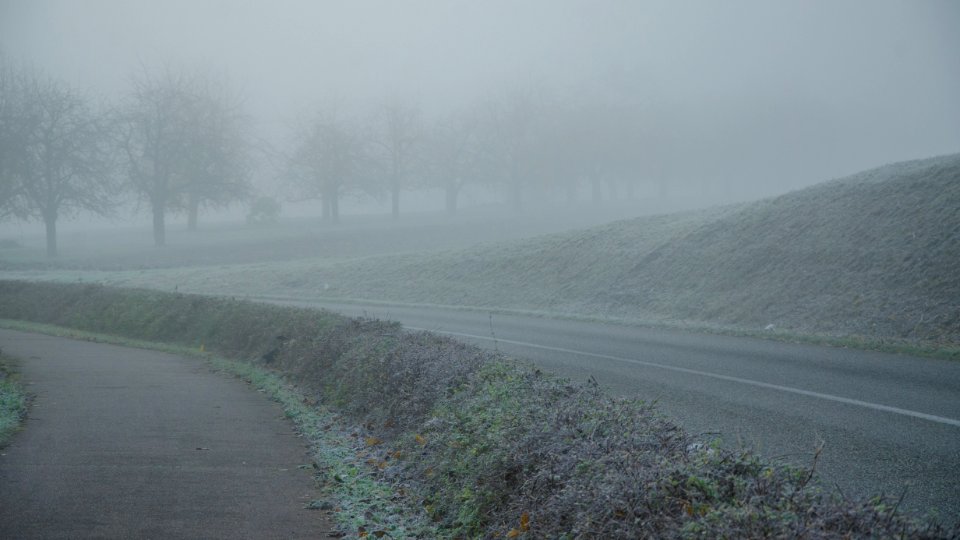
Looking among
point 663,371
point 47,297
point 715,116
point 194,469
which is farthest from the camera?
point 715,116

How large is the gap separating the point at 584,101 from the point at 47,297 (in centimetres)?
5378

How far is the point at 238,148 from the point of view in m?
57.7

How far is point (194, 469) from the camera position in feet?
23.3

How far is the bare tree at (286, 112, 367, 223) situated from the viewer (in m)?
60.0

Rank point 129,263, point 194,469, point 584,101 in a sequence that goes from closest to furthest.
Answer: point 194,469 → point 129,263 → point 584,101

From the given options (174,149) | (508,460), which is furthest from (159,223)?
(508,460)

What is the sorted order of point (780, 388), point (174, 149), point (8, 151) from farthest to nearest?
point (174, 149) < point (8, 151) < point (780, 388)

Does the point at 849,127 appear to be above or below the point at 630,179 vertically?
above

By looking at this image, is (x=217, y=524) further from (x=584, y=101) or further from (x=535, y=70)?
(x=535, y=70)

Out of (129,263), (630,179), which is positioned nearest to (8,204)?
(129,263)

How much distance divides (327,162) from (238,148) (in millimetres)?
6361

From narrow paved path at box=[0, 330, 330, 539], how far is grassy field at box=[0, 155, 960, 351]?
9299mm

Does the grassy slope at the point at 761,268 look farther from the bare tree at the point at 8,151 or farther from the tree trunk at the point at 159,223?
the bare tree at the point at 8,151

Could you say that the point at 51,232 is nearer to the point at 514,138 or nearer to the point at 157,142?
the point at 157,142
